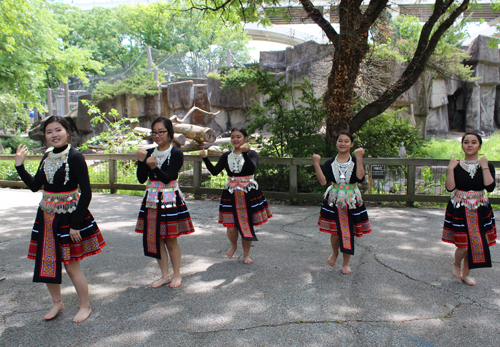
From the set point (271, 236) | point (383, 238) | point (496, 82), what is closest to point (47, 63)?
point (271, 236)

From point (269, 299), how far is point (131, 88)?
2131 cm

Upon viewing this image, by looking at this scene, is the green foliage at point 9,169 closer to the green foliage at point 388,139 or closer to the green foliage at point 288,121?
the green foliage at point 288,121

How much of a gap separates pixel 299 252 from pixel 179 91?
61.8 feet

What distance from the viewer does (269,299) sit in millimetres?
3334

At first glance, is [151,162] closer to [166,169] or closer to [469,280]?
[166,169]

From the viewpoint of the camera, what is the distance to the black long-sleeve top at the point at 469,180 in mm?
3600

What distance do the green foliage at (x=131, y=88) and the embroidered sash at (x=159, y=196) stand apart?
1965 centimetres

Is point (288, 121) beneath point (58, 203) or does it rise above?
above

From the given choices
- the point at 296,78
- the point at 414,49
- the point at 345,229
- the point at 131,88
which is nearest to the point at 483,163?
the point at 345,229

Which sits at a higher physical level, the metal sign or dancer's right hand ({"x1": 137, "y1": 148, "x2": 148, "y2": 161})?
dancer's right hand ({"x1": 137, "y1": 148, "x2": 148, "y2": 161})

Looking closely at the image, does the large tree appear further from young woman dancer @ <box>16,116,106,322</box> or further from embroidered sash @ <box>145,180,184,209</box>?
young woman dancer @ <box>16,116,106,322</box>

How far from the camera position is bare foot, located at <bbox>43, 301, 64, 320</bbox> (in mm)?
2999

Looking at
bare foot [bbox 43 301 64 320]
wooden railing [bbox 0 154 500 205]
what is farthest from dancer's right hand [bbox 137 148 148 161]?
wooden railing [bbox 0 154 500 205]

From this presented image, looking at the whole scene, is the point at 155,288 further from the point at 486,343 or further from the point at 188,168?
the point at 188,168
